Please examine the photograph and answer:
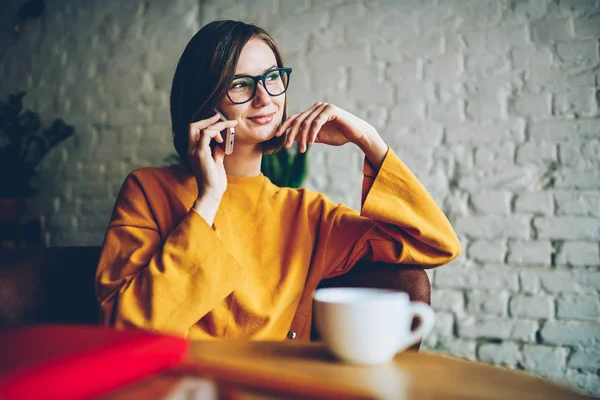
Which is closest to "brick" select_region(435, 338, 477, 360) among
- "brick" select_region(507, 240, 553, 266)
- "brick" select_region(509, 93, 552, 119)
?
"brick" select_region(507, 240, 553, 266)

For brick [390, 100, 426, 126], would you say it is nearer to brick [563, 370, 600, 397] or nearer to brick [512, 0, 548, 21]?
brick [512, 0, 548, 21]

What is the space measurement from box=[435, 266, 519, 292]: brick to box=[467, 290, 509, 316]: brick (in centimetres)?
2

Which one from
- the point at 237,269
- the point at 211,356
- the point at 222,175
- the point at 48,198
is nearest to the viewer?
the point at 211,356

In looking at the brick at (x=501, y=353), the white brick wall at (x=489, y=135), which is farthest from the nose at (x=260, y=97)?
the brick at (x=501, y=353)

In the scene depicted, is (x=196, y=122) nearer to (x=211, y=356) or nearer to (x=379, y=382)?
(x=211, y=356)

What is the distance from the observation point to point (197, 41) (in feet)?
4.11

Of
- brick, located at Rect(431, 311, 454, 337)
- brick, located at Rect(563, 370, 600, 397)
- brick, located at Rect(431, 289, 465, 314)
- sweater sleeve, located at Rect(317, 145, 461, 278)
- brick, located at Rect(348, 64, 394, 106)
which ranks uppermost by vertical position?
brick, located at Rect(348, 64, 394, 106)

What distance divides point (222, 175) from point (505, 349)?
1.36 m

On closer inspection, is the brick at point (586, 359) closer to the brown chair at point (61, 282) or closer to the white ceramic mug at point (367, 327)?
the brown chair at point (61, 282)

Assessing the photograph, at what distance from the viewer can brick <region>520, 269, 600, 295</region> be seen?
1683 mm

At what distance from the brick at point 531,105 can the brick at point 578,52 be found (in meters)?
0.15

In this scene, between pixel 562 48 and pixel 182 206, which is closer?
pixel 182 206

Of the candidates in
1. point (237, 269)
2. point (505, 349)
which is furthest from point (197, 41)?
point (505, 349)

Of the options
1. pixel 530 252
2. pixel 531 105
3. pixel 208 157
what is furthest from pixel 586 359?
pixel 208 157
